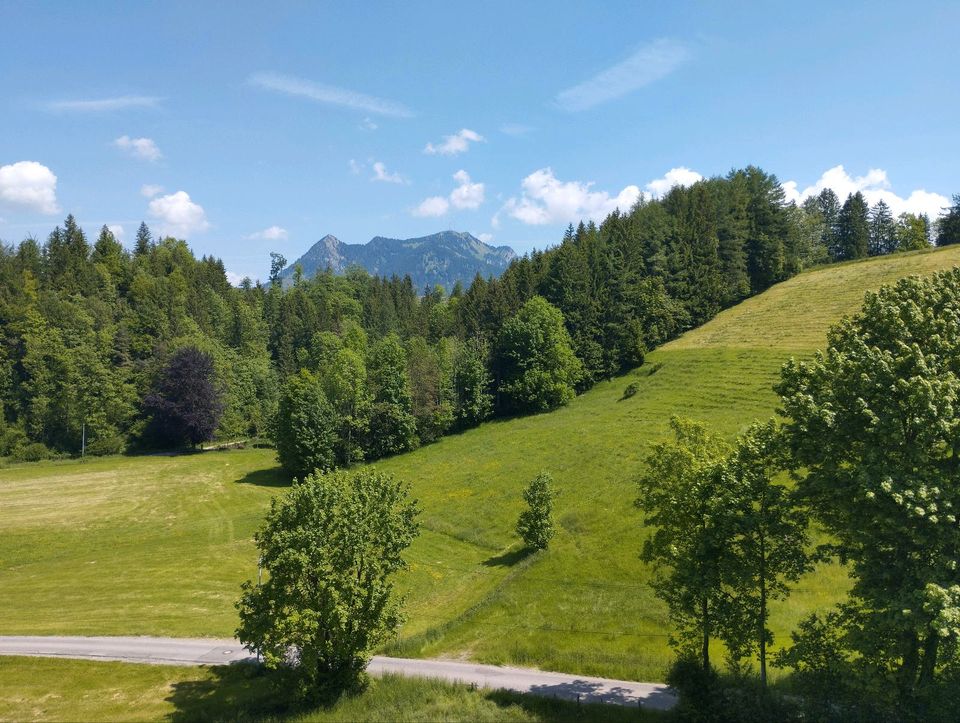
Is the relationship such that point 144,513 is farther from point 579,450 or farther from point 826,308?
point 826,308

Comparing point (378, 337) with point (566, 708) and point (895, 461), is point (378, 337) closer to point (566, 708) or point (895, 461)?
point (566, 708)

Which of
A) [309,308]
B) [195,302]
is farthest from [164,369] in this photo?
[309,308]

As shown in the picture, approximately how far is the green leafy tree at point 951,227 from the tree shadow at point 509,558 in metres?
110

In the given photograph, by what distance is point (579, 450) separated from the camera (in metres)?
61.5

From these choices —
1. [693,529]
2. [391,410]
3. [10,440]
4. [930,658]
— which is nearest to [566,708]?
[693,529]

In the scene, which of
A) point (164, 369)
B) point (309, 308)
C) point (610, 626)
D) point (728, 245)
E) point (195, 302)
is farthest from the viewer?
point (309, 308)

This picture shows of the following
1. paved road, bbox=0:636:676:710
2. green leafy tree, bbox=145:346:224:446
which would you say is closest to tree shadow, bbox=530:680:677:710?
paved road, bbox=0:636:676:710

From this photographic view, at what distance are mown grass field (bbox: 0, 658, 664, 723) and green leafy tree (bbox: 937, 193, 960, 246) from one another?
12512 centimetres

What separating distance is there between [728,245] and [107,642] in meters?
102

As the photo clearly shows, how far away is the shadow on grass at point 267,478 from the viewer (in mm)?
74938

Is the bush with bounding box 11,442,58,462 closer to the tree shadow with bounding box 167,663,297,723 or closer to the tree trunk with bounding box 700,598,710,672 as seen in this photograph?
the tree shadow with bounding box 167,663,297,723

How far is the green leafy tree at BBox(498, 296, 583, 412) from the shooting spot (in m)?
85.4

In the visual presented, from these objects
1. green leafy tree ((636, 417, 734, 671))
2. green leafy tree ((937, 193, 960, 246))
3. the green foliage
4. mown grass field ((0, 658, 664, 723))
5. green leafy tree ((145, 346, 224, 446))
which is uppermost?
green leafy tree ((937, 193, 960, 246))

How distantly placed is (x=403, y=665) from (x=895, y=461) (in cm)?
2457
